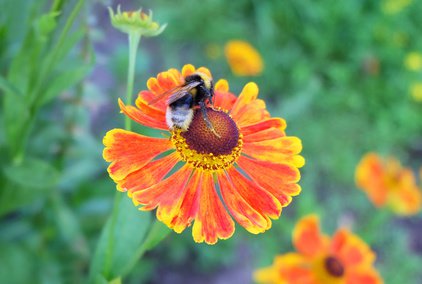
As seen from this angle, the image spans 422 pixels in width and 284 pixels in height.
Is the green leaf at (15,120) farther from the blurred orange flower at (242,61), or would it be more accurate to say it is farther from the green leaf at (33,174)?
the blurred orange flower at (242,61)

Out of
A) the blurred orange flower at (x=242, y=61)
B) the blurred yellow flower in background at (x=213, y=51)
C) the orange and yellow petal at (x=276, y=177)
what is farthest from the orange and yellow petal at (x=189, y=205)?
the blurred yellow flower in background at (x=213, y=51)

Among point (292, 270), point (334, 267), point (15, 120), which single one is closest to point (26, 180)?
point (15, 120)

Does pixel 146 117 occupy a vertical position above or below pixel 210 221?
above

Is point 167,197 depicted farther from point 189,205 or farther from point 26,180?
point 26,180

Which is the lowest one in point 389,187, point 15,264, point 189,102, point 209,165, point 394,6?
point 15,264

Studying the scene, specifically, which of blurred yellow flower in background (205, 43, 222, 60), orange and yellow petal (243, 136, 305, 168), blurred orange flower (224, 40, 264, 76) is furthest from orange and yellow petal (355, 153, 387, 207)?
orange and yellow petal (243, 136, 305, 168)

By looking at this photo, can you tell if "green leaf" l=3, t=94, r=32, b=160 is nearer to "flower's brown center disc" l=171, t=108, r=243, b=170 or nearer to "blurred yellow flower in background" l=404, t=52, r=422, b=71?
"flower's brown center disc" l=171, t=108, r=243, b=170

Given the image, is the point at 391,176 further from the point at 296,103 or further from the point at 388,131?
the point at 388,131

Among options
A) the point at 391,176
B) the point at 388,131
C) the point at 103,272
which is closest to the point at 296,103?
the point at 391,176
